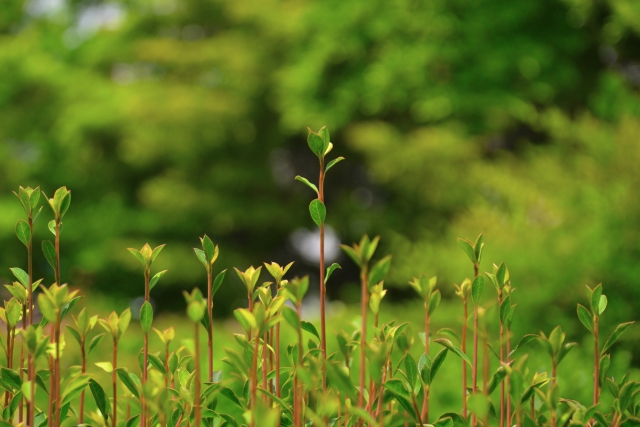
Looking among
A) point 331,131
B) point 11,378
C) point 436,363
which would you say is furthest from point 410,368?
point 331,131

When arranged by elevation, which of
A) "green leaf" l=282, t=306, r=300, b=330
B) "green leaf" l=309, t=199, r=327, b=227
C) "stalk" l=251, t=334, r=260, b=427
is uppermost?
"green leaf" l=309, t=199, r=327, b=227

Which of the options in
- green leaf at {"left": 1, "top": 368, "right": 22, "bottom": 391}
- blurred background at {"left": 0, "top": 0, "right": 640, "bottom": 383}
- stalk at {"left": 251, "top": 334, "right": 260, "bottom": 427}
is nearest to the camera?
stalk at {"left": 251, "top": 334, "right": 260, "bottom": 427}

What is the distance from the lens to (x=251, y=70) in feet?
27.3

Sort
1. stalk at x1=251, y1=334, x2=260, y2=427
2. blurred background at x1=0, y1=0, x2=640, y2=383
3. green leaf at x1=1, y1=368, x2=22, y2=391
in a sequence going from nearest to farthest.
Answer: stalk at x1=251, y1=334, x2=260, y2=427
green leaf at x1=1, y1=368, x2=22, y2=391
blurred background at x1=0, y1=0, x2=640, y2=383

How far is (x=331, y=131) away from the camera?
26.5 feet

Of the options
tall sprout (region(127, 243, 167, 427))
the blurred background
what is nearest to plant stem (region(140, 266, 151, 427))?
tall sprout (region(127, 243, 167, 427))

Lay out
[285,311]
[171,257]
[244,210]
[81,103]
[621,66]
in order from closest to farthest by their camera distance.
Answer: [285,311], [621,66], [171,257], [244,210], [81,103]

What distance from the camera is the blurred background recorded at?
157 inches

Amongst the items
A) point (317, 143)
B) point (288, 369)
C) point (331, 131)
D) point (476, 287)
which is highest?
point (331, 131)

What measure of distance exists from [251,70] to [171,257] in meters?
2.51

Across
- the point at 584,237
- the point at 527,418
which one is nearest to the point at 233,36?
the point at 584,237

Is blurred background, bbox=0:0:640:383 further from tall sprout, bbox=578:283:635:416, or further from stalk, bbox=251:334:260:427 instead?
stalk, bbox=251:334:260:427

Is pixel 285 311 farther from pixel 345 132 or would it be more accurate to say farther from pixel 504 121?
pixel 345 132

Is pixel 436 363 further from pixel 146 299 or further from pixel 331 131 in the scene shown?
pixel 331 131
